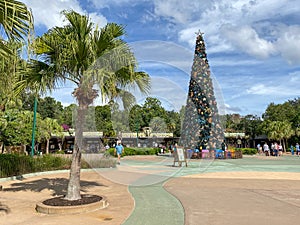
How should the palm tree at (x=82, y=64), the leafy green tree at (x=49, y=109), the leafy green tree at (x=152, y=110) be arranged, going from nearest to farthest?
1. the palm tree at (x=82, y=64)
2. the leafy green tree at (x=152, y=110)
3. the leafy green tree at (x=49, y=109)

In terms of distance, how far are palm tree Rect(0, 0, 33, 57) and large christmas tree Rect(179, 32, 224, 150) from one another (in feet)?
70.6

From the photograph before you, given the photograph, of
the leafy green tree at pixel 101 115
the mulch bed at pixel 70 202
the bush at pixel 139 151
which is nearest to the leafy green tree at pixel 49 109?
the bush at pixel 139 151

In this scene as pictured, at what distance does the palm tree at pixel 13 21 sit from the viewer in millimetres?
3922

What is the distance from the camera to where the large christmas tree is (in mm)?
25422

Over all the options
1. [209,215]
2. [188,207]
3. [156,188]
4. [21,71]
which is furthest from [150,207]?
[21,71]

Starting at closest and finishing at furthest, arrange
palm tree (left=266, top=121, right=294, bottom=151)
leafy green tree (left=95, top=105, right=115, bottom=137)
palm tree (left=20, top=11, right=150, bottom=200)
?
palm tree (left=20, top=11, right=150, bottom=200) → leafy green tree (left=95, top=105, right=115, bottom=137) → palm tree (left=266, top=121, right=294, bottom=151)

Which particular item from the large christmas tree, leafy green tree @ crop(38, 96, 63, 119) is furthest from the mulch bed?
leafy green tree @ crop(38, 96, 63, 119)

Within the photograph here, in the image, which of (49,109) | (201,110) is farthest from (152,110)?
(49,109)

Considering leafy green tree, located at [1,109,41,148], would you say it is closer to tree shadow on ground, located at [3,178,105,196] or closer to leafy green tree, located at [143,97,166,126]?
tree shadow on ground, located at [3,178,105,196]

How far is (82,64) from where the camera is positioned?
6.45 metres

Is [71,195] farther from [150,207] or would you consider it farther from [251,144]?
[251,144]

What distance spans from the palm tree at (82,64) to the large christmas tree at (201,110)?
737 inches

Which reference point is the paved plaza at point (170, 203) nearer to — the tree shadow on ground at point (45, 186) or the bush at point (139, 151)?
the tree shadow on ground at point (45, 186)

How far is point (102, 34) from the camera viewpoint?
6.75 m
